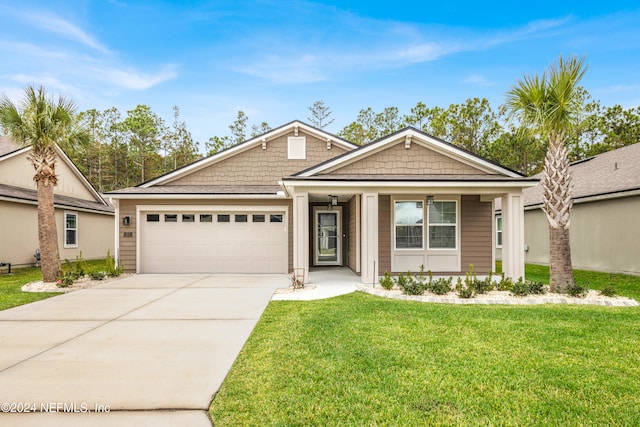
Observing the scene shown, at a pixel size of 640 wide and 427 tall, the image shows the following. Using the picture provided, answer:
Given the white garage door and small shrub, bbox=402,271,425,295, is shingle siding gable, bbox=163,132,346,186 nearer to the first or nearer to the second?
the white garage door

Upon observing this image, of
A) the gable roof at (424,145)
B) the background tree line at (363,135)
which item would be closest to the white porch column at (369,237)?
the gable roof at (424,145)

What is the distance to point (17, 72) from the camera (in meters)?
18.4

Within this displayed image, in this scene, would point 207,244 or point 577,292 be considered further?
point 207,244

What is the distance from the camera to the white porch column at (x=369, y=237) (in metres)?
9.41

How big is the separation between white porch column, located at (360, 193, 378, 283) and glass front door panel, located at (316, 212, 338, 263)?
15.5 feet

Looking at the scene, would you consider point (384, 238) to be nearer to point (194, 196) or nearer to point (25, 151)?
point (194, 196)

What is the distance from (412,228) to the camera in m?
10.9

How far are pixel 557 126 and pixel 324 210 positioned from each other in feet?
26.3

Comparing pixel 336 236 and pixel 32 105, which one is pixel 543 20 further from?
pixel 32 105

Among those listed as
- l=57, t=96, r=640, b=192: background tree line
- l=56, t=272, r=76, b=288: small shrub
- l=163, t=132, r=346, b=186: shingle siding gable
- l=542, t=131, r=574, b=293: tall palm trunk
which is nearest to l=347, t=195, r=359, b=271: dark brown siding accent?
A: l=163, t=132, r=346, b=186: shingle siding gable

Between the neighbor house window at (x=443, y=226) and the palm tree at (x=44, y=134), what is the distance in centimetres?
1060

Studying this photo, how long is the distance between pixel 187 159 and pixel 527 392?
3884 cm

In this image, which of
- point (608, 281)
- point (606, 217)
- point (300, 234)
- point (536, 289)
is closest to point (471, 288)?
point (536, 289)

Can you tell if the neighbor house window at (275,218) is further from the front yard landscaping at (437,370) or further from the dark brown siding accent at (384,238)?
the front yard landscaping at (437,370)
